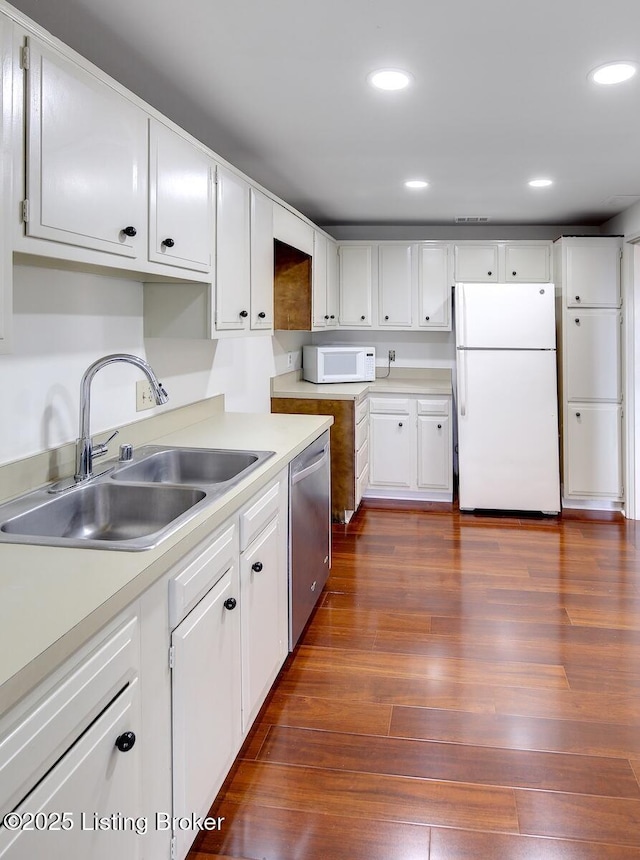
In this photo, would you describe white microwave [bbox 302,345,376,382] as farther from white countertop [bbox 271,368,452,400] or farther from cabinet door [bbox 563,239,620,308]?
cabinet door [bbox 563,239,620,308]

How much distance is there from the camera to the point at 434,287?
5.41m

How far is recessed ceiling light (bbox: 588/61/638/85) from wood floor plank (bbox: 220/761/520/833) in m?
2.39

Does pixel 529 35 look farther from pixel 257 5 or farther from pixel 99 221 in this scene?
pixel 99 221

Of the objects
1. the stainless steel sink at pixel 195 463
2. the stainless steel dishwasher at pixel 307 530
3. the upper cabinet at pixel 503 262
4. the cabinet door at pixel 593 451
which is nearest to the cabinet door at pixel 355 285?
the upper cabinet at pixel 503 262

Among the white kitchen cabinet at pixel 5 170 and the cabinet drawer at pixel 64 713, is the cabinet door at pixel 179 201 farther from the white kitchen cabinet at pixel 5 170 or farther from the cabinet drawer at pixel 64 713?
the cabinet drawer at pixel 64 713

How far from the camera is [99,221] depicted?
170 cm

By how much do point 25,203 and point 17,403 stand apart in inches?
25.2

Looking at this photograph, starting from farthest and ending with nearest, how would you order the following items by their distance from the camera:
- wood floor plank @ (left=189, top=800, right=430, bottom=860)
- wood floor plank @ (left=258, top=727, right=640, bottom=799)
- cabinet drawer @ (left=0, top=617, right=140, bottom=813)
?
wood floor plank @ (left=258, top=727, right=640, bottom=799) < wood floor plank @ (left=189, top=800, right=430, bottom=860) < cabinet drawer @ (left=0, top=617, right=140, bottom=813)

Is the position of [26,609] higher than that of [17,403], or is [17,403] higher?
[17,403]

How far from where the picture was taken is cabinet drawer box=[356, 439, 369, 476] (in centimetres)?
469

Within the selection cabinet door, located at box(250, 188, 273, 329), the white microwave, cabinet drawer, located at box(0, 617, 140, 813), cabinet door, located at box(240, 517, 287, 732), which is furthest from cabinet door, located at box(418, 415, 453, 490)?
cabinet drawer, located at box(0, 617, 140, 813)

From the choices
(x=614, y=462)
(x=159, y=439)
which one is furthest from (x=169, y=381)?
(x=614, y=462)

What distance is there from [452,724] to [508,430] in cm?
296

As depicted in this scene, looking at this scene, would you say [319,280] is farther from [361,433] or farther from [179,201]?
[179,201]
